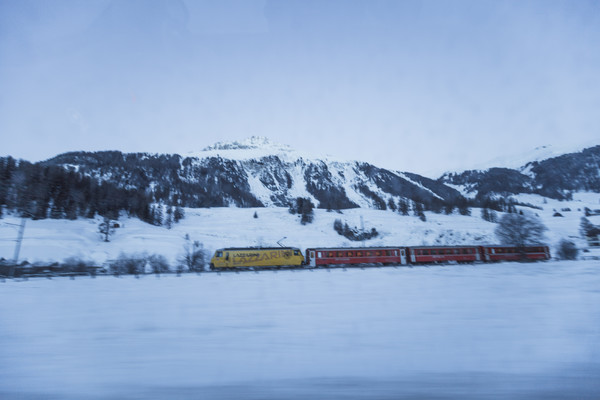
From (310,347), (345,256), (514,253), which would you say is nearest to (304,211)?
(345,256)

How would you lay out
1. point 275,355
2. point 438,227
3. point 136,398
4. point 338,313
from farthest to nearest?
point 438,227 < point 338,313 < point 275,355 < point 136,398

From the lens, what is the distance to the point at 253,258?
104 ft

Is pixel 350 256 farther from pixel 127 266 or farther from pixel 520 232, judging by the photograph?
pixel 520 232

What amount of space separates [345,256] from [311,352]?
2815cm

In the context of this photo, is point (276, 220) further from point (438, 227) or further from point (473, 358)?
point (473, 358)

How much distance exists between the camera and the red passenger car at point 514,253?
3481cm

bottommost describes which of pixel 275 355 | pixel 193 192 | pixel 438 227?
pixel 275 355

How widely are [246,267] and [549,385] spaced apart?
29.8 metres

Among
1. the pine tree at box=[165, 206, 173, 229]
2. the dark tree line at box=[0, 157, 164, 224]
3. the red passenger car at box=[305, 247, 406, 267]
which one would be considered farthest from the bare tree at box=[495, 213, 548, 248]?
the dark tree line at box=[0, 157, 164, 224]

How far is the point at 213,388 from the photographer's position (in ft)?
11.5

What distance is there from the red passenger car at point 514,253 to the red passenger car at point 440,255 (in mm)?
1824

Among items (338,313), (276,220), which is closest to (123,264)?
(338,313)

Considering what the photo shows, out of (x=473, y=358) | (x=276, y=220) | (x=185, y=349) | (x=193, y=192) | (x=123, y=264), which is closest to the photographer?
(x=473, y=358)

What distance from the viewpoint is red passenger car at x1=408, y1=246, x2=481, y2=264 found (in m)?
33.2
